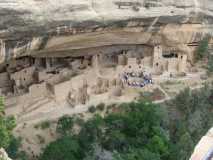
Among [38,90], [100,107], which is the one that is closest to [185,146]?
[100,107]

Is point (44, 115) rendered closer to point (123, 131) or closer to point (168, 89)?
point (123, 131)

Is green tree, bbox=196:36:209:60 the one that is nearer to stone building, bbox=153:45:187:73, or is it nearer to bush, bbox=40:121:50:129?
stone building, bbox=153:45:187:73

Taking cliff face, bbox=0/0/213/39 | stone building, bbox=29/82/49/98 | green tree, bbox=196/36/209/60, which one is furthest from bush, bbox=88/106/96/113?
green tree, bbox=196/36/209/60

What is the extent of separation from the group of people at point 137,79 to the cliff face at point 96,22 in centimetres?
92

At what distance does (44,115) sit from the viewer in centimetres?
1317

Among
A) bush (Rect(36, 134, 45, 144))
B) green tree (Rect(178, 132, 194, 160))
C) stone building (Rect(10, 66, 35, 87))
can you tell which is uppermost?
stone building (Rect(10, 66, 35, 87))

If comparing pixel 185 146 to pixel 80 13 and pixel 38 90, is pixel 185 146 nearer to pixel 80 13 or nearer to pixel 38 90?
pixel 80 13

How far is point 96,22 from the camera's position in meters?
12.0

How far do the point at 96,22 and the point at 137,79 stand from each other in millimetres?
3419

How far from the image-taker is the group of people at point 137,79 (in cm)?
1473

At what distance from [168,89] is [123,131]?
9.05 ft

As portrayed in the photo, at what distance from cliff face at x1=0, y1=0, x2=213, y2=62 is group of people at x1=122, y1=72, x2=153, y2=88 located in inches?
36.2

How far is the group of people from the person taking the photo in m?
14.7

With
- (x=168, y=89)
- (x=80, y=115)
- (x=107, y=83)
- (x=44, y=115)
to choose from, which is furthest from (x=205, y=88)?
(x=44, y=115)
